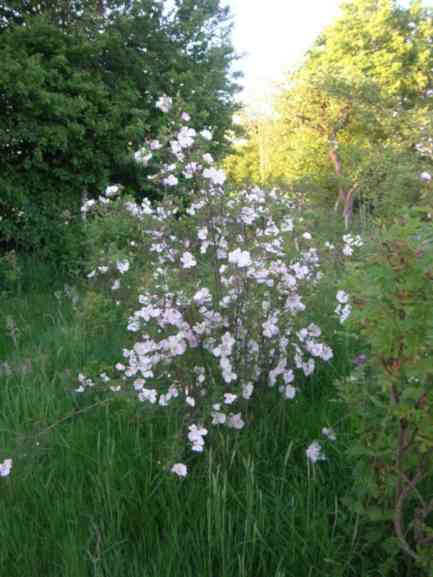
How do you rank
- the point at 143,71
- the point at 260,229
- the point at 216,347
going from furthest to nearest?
the point at 143,71 < the point at 260,229 < the point at 216,347

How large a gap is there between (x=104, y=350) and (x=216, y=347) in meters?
1.42

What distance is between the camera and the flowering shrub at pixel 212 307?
2.13 metres

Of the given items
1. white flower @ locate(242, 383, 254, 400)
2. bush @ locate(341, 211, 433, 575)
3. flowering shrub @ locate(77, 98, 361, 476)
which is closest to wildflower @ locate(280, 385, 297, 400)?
flowering shrub @ locate(77, 98, 361, 476)

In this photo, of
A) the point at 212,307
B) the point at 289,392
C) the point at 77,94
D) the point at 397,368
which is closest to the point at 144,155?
the point at 212,307

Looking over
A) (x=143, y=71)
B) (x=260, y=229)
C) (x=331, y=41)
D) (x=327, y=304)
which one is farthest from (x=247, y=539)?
(x=331, y=41)

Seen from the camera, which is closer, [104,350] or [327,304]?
[327,304]

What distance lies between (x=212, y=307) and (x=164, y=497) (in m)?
0.77

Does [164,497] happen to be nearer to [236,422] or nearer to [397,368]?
[236,422]

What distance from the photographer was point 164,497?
1.92m

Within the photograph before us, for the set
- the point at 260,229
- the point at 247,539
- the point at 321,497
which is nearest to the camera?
the point at 247,539

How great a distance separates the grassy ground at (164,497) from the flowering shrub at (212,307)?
0.12 metres

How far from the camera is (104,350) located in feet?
11.1

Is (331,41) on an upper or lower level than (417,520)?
upper

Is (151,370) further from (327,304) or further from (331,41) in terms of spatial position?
(331,41)
